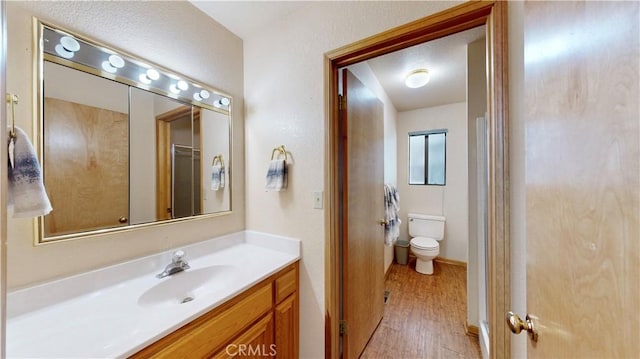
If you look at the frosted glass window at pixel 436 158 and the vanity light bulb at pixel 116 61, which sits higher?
the vanity light bulb at pixel 116 61

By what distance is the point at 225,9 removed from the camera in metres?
1.38

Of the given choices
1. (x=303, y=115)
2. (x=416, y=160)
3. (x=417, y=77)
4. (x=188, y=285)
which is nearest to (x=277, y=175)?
(x=303, y=115)

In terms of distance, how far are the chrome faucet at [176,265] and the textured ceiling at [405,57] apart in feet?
4.85

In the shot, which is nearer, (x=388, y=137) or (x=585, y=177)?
(x=585, y=177)

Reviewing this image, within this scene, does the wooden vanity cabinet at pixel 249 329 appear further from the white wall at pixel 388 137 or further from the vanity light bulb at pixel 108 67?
the white wall at pixel 388 137

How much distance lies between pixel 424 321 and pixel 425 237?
140 centimetres

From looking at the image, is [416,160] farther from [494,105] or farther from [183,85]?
[183,85]

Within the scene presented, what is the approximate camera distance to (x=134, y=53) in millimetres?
1111

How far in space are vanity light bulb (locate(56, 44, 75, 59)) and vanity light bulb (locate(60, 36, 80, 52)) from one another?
11mm

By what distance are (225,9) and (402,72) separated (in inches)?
64.3

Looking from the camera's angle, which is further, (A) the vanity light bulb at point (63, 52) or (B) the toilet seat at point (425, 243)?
(B) the toilet seat at point (425, 243)

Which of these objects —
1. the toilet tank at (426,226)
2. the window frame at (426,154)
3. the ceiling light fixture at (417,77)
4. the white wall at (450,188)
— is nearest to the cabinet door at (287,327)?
the ceiling light fixture at (417,77)

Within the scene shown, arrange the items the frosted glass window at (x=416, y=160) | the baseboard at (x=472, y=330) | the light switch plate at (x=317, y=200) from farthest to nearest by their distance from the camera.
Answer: the frosted glass window at (x=416, y=160) → the baseboard at (x=472, y=330) → the light switch plate at (x=317, y=200)

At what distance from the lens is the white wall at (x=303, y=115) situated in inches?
50.5
